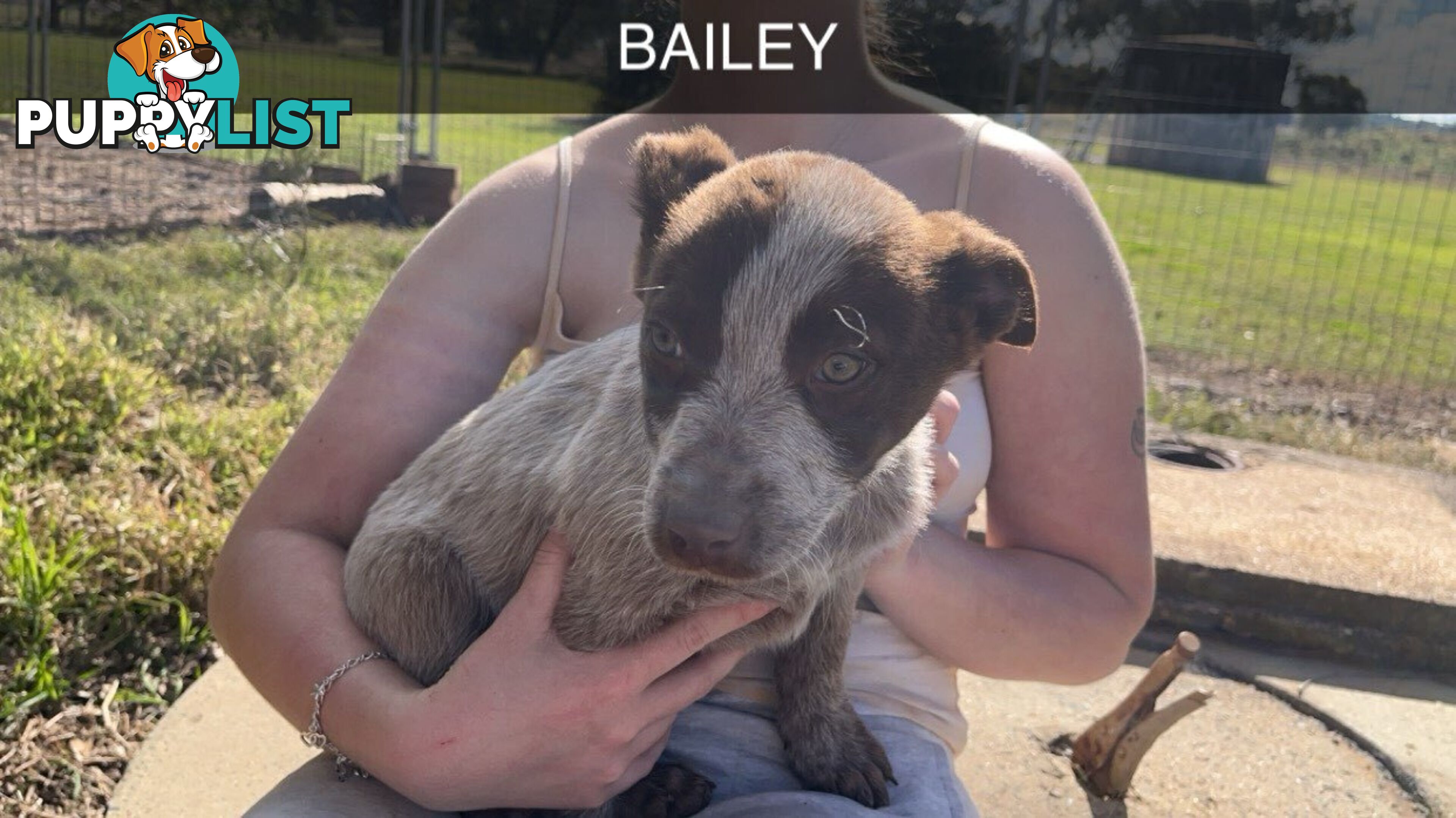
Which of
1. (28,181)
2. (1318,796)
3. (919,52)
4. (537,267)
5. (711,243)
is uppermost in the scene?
(919,52)

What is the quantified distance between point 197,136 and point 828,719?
17.4 ft

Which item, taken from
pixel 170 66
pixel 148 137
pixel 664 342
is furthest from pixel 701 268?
pixel 148 137

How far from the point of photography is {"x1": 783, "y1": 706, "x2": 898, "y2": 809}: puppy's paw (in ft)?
7.01

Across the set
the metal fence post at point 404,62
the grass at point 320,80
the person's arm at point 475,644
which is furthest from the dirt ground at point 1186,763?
the metal fence post at point 404,62

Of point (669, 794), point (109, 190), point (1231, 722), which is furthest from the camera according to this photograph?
point (109, 190)

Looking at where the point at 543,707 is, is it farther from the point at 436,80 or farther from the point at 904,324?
the point at 436,80

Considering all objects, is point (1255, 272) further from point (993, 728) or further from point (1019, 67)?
point (993, 728)

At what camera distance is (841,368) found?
5.35 feet

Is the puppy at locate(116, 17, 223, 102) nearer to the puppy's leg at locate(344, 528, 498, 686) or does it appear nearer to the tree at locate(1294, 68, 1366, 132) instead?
the puppy's leg at locate(344, 528, 498, 686)

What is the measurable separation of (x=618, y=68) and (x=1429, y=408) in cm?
633

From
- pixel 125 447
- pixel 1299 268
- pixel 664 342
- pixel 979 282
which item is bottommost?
pixel 125 447

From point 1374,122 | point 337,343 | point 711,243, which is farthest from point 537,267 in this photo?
point 1374,122

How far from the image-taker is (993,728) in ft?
13.0

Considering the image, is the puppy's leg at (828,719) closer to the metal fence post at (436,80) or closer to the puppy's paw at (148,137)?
the puppy's paw at (148,137)
